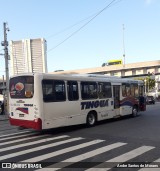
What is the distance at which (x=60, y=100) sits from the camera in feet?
39.7

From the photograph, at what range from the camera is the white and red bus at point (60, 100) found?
440 inches

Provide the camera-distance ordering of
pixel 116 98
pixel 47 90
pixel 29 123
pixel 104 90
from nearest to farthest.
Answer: pixel 29 123 < pixel 47 90 < pixel 104 90 < pixel 116 98

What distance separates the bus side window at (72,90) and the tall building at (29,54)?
2051 cm

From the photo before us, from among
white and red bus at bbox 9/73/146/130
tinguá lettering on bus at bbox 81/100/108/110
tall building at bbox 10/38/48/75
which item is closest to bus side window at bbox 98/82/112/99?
white and red bus at bbox 9/73/146/130

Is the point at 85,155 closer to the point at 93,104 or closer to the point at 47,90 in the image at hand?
the point at 47,90

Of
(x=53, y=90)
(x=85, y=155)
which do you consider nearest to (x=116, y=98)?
(x=53, y=90)

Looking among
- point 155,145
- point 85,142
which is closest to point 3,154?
point 85,142

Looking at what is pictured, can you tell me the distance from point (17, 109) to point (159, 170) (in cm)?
768

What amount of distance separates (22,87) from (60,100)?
1881 millimetres

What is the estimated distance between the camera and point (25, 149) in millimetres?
8633

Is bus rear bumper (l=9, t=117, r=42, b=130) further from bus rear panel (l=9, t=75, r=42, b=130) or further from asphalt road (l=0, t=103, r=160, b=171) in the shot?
asphalt road (l=0, t=103, r=160, b=171)

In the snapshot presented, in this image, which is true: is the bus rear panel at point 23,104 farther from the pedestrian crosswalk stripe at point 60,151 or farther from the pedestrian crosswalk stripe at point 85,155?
the pedestrian crosswalk stripe at point 85,155

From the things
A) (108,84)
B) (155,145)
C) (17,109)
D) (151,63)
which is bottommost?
(155,145)

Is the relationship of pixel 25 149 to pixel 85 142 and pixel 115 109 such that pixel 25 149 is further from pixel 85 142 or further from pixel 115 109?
pixel 115 109
